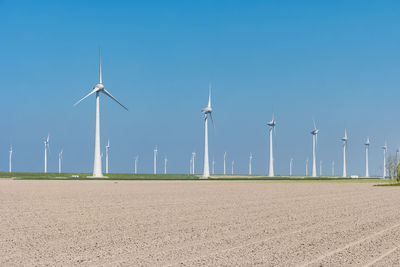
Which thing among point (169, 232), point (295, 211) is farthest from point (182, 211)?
point (169, 232)

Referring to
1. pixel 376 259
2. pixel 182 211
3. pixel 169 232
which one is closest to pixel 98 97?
pixel 182 211

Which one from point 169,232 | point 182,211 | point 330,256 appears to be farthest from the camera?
point 182,211

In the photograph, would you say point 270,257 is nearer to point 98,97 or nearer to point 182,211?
point 182,211

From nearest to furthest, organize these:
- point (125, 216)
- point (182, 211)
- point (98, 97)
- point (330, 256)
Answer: point (330, 256), point (125, 216), point (182, 211), point (98, 97)

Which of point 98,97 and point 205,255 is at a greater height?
point 98,97

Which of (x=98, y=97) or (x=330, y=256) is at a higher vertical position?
(x=98, y=97)

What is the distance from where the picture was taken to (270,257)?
12359mm

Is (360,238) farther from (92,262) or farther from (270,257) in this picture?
(92,262)

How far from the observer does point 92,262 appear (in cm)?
1177

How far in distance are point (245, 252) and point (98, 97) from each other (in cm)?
8257

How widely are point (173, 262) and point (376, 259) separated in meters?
4.53

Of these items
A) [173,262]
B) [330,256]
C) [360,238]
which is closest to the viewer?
[173,262]

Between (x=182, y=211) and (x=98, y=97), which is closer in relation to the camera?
(x=182, y=211)

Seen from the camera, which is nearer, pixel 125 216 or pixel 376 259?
pixel 376 259
